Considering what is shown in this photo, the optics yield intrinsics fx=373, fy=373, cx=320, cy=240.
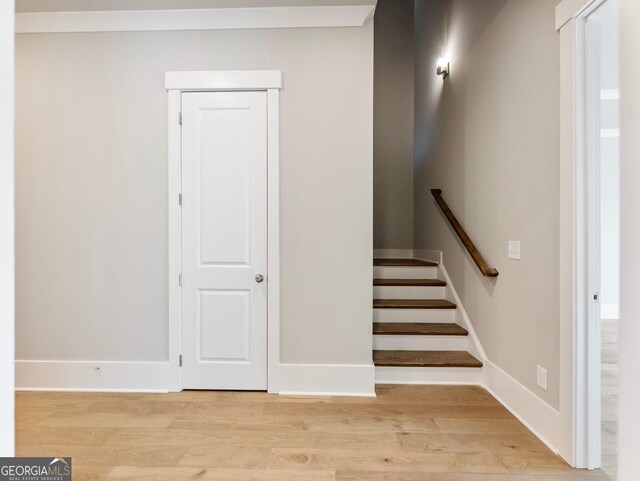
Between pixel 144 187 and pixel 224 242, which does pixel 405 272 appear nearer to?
pixel 224 242

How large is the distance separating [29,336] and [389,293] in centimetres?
301

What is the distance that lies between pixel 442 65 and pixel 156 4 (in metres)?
2.72

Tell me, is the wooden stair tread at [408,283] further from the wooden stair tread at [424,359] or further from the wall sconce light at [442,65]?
the wall sconce light at [442,65]

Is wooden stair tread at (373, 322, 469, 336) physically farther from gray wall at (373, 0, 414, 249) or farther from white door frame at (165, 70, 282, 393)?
gray wall at (373, 0, 414, 249)

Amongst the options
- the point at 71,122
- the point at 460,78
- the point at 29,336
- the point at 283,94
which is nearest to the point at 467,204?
the point at 460,78

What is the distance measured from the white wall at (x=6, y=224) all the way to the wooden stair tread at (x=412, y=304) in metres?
2.69

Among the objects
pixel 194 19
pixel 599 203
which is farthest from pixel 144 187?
pixel 599 203

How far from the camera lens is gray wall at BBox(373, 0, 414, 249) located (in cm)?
496

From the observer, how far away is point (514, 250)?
2459mm

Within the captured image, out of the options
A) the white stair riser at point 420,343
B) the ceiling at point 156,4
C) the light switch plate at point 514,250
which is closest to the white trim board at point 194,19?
the ceiling at point 156,4

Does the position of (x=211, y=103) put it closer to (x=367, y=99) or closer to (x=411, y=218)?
(x=367, y=99)

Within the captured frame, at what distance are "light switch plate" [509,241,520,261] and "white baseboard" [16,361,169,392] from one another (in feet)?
8.52

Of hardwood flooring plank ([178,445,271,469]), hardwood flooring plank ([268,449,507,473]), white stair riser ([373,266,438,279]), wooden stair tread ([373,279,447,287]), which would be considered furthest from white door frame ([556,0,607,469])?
white stair riser ([373,266,438,279])

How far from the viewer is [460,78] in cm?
340
